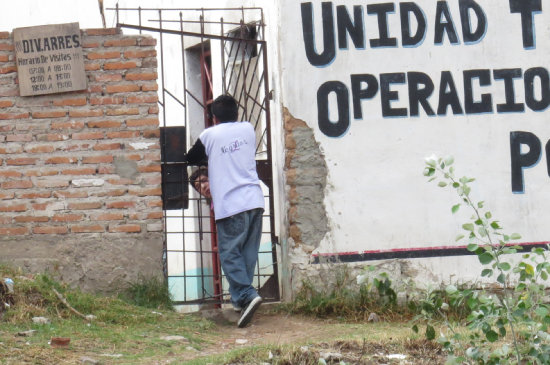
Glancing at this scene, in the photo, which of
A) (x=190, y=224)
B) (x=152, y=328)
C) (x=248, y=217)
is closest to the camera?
(x=152, y=328)

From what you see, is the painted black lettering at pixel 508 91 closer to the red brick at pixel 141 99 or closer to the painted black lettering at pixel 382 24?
the painted black lettering at pixel 382 24

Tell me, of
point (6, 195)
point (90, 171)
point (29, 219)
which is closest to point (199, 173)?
point (90, 171)

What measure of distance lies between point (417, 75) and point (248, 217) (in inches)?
70.1

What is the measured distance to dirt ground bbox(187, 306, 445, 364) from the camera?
5.75 meters

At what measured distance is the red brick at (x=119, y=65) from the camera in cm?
778

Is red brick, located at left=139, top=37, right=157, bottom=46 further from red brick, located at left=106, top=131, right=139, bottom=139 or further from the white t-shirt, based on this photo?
the white t-shirt

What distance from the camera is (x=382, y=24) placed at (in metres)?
7.96

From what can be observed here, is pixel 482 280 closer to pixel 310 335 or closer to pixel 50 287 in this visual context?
pixel 310 335

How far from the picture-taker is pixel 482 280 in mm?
7863

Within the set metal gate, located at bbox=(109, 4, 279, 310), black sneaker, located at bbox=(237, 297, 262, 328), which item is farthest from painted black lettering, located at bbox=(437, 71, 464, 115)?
black sneaker, located at bbox=(237, 297, 262, 328)

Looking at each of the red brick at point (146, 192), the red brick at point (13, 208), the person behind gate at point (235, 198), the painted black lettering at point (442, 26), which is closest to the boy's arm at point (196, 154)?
the person behind gate at point (235, 198)

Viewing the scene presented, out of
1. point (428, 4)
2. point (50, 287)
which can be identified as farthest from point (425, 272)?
point (50, 287)

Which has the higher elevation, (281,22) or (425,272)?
(281,22)

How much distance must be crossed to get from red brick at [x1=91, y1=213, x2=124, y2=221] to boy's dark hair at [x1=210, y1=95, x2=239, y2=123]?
42.1 inches
